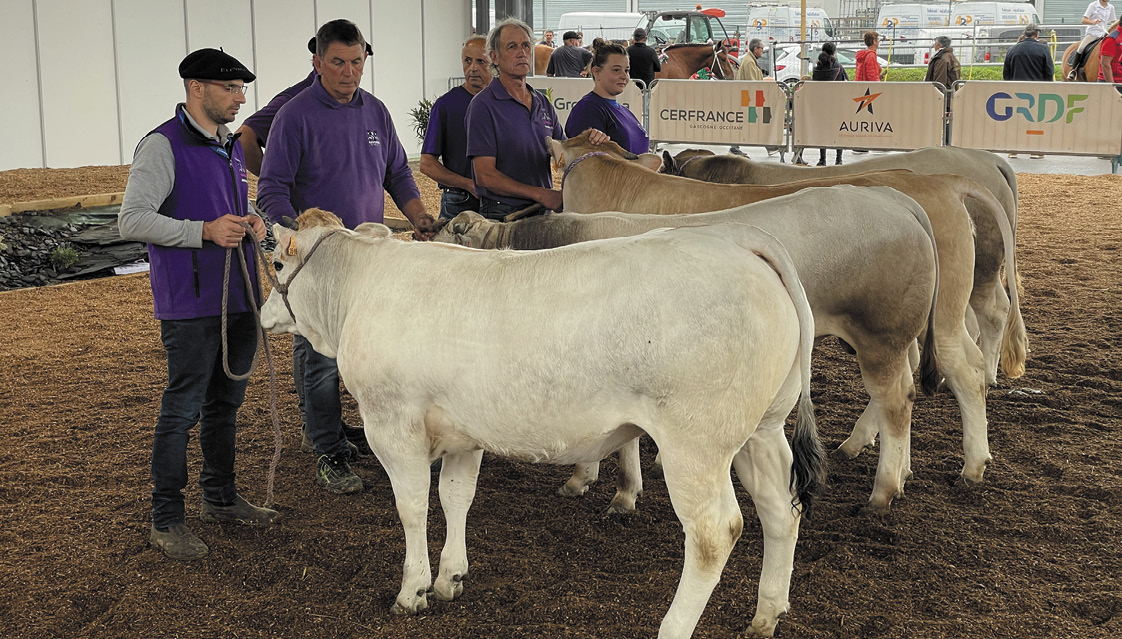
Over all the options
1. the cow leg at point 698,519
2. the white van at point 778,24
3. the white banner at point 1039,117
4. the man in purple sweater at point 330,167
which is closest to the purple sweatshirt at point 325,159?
the man in purple sweater at point 330,167

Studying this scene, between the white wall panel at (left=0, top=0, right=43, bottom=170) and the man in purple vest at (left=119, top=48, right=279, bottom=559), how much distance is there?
506 inches

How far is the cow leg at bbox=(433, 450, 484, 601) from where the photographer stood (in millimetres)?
4070

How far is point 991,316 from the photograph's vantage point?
20.4 feet

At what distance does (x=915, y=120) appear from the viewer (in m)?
15.0

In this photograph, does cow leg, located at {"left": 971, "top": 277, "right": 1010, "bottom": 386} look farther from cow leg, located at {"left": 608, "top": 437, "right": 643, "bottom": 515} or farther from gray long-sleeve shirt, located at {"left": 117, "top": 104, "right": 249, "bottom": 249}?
gray long-sleeve shirt, located at {"left": 117, "top": 104, "right": 249, "bottom": 249}

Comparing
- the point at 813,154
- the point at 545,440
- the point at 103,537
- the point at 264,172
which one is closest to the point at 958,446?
the point at 545,440

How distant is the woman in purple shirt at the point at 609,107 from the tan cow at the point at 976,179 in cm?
43

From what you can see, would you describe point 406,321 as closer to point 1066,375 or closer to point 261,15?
point 1066,375

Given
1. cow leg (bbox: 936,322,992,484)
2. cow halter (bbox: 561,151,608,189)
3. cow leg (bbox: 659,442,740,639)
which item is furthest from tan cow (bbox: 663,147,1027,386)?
cow leg (bbox: 659,442,740,639)

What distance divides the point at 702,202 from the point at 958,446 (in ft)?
6.39

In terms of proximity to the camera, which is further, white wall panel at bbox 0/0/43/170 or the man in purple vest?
white wall panel at bbox 0/0/43/170

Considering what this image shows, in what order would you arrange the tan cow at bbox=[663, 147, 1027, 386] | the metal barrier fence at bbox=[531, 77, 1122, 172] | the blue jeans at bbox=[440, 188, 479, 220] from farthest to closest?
the metal barrier fence at bbox=[531, 77, 1122, 172] < the blue jeans at bbox=[440, 188, 479, 220] < the tan cow at bbox=[663, 147, 1027, 386]

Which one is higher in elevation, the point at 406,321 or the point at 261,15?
the point at 261,15

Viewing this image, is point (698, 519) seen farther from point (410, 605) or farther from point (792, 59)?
point (792, 59)
